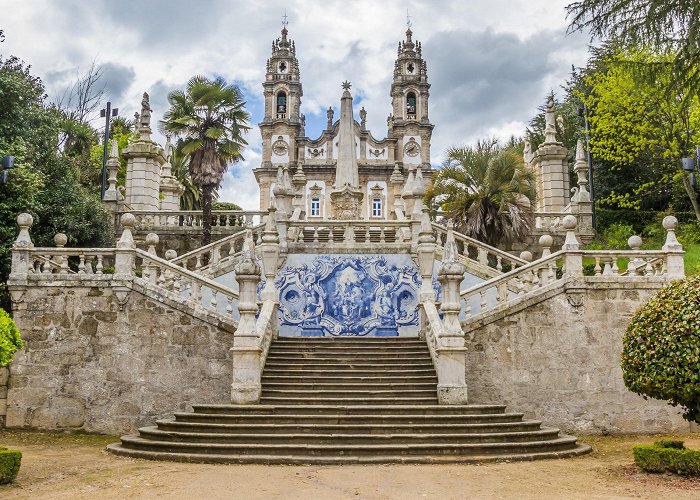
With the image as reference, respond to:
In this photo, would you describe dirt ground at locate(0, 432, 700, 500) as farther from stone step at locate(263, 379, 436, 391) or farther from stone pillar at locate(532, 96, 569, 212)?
stone pillar at locate(532, 96, 569, 212)

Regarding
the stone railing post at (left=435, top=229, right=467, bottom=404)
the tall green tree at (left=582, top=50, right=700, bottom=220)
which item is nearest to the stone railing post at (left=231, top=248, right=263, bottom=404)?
the stone railing post at (left=435, top=229, right=467, bottom=404)

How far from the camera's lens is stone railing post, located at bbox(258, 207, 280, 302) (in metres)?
16.4

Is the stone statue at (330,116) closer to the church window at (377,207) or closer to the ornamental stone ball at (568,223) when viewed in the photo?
the church window at (377,207)

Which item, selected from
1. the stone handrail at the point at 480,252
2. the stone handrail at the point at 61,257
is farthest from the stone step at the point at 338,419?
the stone handrail at the point at 480,252

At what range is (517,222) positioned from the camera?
2203 cm

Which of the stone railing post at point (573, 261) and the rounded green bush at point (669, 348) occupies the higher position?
the stone railing post at point (573, 261)

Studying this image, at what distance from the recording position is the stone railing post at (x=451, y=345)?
13.6m

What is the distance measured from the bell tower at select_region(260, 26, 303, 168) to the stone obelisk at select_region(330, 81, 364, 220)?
32907 millimetres

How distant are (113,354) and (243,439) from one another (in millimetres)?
5312

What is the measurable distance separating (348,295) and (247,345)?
16.8 ft

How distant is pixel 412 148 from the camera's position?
64500 millimetres

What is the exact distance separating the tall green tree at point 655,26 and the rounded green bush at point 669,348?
3.80m

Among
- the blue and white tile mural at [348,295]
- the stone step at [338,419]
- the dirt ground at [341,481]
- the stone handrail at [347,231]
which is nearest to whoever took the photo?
the dirt ground at [341,481]

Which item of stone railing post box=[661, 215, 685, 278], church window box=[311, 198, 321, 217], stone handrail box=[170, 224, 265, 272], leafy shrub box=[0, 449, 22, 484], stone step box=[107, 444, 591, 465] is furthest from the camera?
church window box=[311, 198, 321, 217]
